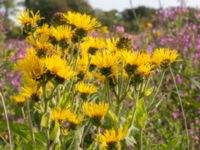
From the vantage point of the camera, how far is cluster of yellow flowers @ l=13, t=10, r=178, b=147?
4.56 feet

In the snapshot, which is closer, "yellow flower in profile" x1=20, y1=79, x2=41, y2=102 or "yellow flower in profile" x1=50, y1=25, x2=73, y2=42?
"yellow flower in profile" x1=20, y1=79, x2=41, y2=102

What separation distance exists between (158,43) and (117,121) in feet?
11.5

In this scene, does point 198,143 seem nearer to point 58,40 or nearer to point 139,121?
point 139,121

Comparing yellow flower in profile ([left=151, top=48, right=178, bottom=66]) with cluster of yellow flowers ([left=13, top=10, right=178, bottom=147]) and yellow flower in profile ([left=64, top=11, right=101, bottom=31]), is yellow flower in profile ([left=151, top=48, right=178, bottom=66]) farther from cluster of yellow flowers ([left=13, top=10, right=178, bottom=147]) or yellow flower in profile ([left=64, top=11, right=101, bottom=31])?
yellow flower in profile ([left=64, top=11, right=101, bottom=31])

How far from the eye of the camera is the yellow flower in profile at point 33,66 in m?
1.35

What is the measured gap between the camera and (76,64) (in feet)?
5.75

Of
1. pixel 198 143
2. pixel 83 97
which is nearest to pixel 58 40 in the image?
pixel 83 97

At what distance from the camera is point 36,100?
1596mm

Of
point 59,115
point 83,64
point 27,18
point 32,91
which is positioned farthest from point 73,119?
point 27,18

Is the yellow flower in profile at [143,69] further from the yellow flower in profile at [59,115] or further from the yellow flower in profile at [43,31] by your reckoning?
the yellow flower in profile at [43,31]

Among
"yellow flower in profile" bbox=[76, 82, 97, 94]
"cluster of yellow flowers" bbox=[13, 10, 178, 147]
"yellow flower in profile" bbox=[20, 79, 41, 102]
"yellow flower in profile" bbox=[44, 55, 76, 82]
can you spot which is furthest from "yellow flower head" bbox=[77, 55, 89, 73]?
"yellow flower in profile" bbox=[44, 55, 76, 82]

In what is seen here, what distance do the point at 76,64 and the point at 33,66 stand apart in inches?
15.6

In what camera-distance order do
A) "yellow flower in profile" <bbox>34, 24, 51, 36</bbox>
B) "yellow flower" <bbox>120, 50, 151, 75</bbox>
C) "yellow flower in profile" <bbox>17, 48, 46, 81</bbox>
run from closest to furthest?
"yellow flower in profile" <bbox>17, 48, 46, 81</bbox> < "yellow flower" <bbox>120, 50, 151, 75</bbox> < "yellow flower in profile" <bbox>34, 24, 51, 36</bbox>

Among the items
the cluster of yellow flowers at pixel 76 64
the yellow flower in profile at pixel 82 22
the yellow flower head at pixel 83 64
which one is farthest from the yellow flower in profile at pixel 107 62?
the yellow flower head at pixel 83 64
